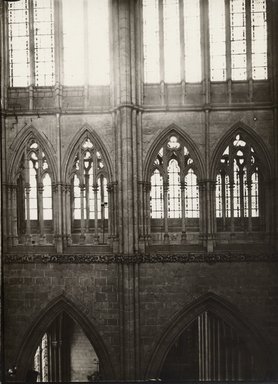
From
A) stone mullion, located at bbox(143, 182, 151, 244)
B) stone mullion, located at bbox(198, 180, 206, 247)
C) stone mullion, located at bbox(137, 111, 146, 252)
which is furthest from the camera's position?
stone mullion, located at bbox(198, 180, 206, 247)

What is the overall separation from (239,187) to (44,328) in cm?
708

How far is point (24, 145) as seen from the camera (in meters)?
15.3

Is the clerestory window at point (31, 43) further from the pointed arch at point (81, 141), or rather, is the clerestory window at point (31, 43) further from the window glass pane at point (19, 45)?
the pointed arch at point (81, 141)

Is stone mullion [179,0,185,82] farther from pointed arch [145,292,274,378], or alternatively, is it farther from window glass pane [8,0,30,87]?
pointed arch [145,292,274,378]

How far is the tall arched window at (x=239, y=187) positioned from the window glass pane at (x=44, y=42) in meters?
5.78

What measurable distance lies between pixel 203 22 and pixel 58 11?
14.0ft

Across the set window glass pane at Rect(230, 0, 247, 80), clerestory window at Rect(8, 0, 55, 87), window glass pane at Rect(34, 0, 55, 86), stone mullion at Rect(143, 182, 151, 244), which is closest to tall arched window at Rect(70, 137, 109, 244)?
stone mullion at Rect(143, 182, 151, 244)

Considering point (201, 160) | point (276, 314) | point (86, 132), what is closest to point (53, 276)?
point (86, 132)

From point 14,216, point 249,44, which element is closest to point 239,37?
point 249,44

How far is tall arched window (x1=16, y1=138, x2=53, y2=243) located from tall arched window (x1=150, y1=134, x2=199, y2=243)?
3137 mm

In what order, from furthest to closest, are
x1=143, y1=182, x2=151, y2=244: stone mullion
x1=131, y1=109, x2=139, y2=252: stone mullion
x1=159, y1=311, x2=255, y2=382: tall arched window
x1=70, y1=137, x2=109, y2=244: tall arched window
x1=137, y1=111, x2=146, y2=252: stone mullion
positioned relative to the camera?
x1=159, y1=311, x2=255, y2=382: tall arched window → x1=70, y1=137, x2=109, y2=244: tall arched window → x1=143, y1=182, x2=151, y2=244: stone mullion → x1=137, y1=111, x2=146, y2=252: stone mullion → x1=131, y1=109, x2=139, y2=252: stone mullion

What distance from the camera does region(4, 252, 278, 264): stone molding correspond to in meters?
14.6

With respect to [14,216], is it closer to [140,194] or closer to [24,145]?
[24,145]

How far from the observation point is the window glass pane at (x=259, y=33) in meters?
15.1
